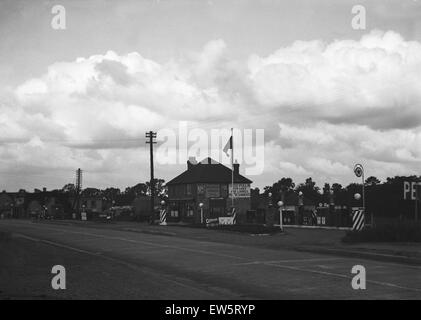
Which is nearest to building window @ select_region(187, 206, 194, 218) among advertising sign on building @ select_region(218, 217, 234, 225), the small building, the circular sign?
the small building

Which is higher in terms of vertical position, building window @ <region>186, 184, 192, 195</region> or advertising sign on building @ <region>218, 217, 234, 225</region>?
building window @ <region>186, 184, 192, 195</region>

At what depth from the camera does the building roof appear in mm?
79812

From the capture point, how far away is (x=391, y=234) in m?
27.1

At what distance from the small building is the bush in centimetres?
4628

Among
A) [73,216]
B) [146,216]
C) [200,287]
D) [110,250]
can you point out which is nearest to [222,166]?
[146,216]

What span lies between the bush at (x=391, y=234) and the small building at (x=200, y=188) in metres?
46.3

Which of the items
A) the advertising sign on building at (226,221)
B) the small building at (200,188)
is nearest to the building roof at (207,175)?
the small building at (200,188)

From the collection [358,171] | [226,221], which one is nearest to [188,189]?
[226,221]

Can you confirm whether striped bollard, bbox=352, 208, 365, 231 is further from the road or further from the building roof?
the building roof

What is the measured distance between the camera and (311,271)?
1605 cm

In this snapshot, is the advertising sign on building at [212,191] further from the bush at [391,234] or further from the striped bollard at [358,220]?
the bush at [391,234]

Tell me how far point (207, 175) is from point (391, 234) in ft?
178
